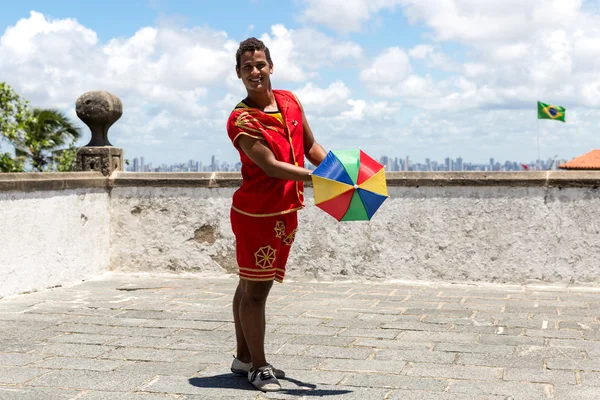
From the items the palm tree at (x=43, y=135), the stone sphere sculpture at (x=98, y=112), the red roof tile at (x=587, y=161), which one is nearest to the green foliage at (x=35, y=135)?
the palm tree at (x=43, y=135)

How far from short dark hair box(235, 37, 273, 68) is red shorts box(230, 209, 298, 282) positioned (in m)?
0.78

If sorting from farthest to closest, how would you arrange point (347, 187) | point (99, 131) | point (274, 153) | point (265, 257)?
point (99, 131)
point (265, 257)
point (274, 153)
point (347, 187)

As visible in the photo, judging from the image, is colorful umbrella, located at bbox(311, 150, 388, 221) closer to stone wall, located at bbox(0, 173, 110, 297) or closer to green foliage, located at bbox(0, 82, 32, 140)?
stone wall, located at bbox(0, 173, 110, 297)

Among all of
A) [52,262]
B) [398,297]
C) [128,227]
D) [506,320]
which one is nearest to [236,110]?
[506,320]

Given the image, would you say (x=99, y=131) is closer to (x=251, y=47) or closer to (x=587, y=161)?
(x=251, y=47)

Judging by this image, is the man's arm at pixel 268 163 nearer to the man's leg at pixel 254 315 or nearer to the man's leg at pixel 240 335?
the man's leg at pixel 254 315

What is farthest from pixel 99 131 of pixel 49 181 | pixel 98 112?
pixel 49 181

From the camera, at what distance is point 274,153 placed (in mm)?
3967

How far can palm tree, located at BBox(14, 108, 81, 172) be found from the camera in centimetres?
2764

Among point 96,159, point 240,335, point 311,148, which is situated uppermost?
point 96,159

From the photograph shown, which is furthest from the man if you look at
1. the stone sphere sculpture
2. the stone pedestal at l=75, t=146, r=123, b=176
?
the stone sphere sculpture

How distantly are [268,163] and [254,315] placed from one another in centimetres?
81

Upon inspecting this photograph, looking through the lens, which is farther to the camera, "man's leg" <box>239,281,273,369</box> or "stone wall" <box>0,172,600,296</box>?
"stone wall" <box>0,172,600,296</box>

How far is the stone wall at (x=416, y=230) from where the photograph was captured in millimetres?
7762
